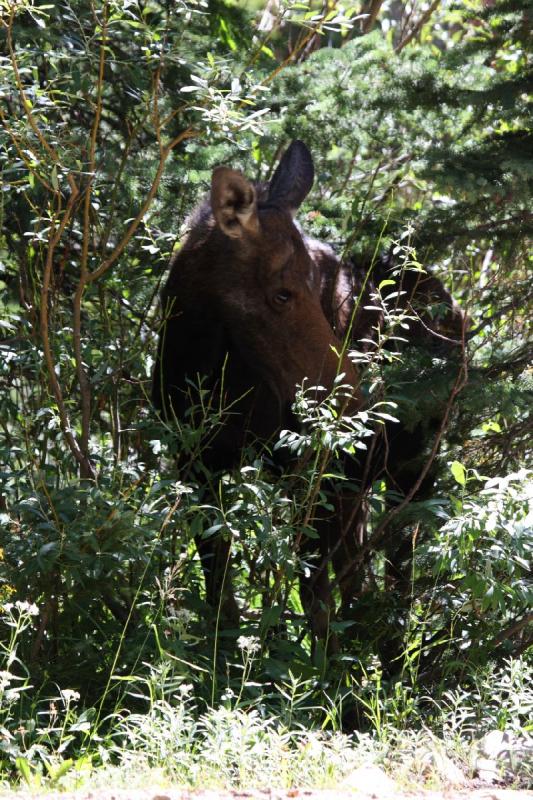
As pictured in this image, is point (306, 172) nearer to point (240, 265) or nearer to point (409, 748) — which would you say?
point (240, 265)

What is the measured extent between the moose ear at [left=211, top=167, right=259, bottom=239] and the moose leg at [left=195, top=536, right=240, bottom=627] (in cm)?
157

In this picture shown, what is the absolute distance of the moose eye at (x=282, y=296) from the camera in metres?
5.24

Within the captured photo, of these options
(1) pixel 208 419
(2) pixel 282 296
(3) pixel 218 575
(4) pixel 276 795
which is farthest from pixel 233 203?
(4) pixel 276 795

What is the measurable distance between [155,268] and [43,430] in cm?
139

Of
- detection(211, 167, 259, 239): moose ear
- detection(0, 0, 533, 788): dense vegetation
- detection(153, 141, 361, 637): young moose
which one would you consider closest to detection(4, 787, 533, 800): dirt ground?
detection(0, 0, 533, 788): dense vegetation

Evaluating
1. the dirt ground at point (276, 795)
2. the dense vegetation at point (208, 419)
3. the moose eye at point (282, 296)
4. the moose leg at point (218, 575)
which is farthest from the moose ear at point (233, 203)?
the dirt ground at point (276, 795)

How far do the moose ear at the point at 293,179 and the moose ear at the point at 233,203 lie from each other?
0.35 metres

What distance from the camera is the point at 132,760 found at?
3.59m

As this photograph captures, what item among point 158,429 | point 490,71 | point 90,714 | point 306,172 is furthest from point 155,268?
point 90,714

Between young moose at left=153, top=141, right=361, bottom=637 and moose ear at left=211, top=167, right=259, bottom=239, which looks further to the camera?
young moose at left=153, top=141, right=361, bottom=637

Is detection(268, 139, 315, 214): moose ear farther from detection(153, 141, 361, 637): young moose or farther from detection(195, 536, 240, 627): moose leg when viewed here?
detection(195, 536, 240, 627): moose leg

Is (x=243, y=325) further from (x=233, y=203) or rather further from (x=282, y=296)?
(x=233, y=203)

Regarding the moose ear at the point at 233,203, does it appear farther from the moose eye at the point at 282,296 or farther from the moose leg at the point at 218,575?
the moose leg at the point at 218,575

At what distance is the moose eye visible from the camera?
17.2 ft
